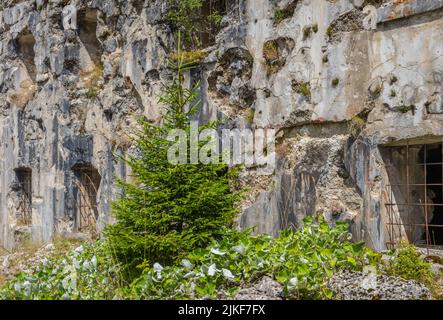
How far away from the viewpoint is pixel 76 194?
1192cm

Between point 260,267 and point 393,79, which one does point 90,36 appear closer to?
point 393,79

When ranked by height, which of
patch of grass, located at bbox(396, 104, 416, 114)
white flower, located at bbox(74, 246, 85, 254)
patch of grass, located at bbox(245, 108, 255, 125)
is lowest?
white flower, located at bbox(74, 246, 85, 254)

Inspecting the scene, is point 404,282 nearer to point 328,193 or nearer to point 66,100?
point 328,193

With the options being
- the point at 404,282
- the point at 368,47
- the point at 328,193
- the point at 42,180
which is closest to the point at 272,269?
the point at 404,282

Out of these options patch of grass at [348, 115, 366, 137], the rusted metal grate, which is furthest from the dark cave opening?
patch of grass at [348, 115, 366, 137]

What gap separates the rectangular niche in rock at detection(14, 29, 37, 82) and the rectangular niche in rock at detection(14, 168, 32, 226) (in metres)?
2.30

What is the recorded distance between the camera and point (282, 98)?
7859mm

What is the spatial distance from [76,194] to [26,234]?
2.15m

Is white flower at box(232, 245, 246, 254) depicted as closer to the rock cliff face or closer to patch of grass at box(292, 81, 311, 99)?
the rock cliff face

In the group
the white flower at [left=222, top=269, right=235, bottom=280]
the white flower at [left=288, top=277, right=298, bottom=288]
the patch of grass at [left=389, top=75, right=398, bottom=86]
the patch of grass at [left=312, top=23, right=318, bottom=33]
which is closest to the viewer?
the white flower at [left=288, top=277, right=298, bottom=288]

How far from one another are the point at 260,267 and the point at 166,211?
5.14 feet

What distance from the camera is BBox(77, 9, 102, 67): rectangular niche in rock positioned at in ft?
39.5

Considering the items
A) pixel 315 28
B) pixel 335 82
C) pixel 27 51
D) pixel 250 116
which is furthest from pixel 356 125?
pixel 27 51

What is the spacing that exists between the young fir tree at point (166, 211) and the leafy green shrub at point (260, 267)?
664mm
